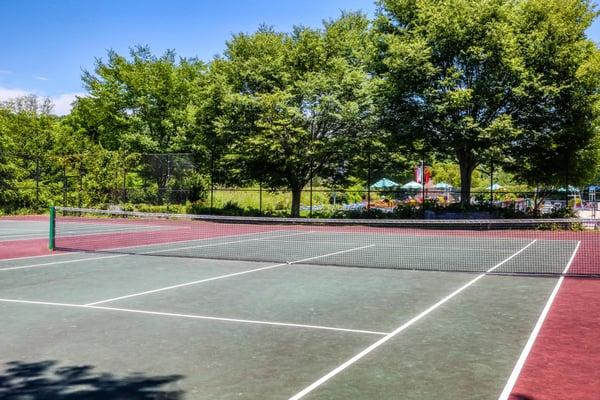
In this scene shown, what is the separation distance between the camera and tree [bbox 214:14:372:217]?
31641mm

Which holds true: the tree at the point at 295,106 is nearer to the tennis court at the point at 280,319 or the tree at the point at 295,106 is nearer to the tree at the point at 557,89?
the tree at the point at 557,89

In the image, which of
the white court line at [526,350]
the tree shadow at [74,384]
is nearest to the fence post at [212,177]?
the white court line at [526,350]

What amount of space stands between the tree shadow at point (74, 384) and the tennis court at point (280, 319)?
1.3 inches

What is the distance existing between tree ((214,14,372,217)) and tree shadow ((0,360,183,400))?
2537cm

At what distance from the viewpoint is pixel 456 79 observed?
2881cm

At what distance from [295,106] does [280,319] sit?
25231 mm

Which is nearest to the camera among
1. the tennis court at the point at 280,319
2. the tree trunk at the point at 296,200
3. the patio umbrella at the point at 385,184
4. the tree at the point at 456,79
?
the tennis court at the point at 280,319

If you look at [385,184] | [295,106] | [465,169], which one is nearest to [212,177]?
[295,106]

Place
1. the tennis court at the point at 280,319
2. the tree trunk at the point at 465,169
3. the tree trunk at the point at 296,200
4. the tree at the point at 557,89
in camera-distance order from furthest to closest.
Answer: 1. the tree trunk at the point at 296,200
2. the tree trunk at the point at 465,169
3. the tree at the point at 557,89
4. the tennis court at the point at 280,319

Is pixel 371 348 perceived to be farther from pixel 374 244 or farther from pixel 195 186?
pixel 195 186

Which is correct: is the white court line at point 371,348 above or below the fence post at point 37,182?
below

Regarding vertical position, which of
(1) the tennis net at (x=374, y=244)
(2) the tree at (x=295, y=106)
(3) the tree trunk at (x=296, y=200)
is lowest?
(1) the tennis net at (x=374, y=244)

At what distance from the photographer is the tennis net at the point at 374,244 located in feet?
49.1

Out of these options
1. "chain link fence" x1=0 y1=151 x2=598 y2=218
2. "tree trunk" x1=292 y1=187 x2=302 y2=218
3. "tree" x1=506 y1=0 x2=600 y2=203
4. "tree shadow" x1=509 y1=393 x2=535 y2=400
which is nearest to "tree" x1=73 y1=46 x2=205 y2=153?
"chain link fence" x1=0 y1=151 x2=598 y2=218
